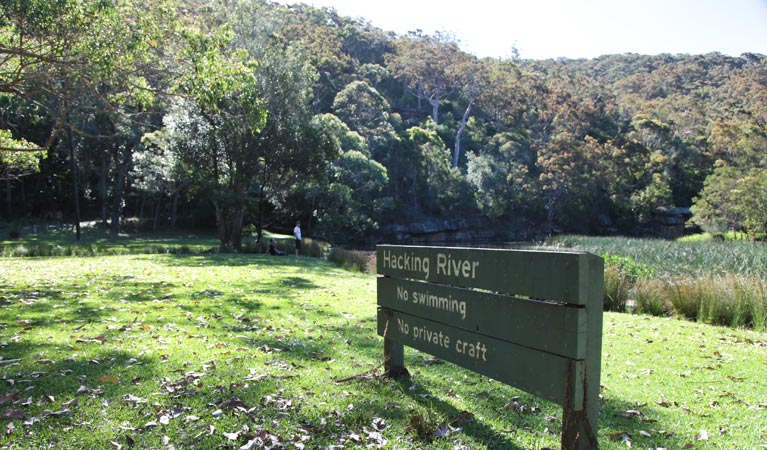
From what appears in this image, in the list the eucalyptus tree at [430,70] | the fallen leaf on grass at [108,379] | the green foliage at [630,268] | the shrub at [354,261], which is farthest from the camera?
the eucalyptus tree at [430,70]

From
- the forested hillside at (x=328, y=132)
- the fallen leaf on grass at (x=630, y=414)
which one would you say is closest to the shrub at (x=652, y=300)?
the fallen leaf on grass at (x=630, y=414)

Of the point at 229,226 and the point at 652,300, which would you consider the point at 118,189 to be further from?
the point at 652,300

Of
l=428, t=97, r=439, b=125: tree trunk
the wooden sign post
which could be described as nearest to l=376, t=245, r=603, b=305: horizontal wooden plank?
the wooden sign post

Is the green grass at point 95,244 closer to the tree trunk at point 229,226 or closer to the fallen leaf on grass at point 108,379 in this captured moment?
the tree trunk at point 229,226

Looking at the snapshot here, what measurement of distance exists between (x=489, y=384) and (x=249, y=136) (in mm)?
21233

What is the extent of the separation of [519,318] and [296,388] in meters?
2.23

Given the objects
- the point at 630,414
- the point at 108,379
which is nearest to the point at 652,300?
the point at 630,414

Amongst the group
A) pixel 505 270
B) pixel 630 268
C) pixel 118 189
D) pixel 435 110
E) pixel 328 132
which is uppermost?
pixel 435 110

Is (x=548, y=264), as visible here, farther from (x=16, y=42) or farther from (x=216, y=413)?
(x=16, y=42)

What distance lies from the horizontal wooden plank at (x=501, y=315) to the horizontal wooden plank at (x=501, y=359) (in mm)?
56

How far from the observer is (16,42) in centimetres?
1105

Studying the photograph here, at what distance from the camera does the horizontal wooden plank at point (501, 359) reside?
2982 millimetres

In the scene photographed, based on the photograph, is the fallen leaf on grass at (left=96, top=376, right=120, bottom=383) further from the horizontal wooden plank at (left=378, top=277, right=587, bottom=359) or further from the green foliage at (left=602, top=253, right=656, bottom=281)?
the green foliage at (left=602, top=253, right=656, bottom=281)

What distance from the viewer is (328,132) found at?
2698 centimetres
